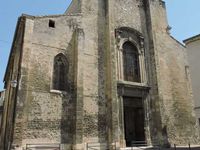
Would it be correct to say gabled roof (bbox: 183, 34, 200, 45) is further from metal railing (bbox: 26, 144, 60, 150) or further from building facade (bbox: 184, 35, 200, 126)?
metal railing (bbox: 26, 144, 60, 150)

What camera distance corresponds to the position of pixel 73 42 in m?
13.7

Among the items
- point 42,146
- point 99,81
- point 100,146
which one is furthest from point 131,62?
point 42,146

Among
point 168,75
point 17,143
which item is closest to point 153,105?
point 168,75

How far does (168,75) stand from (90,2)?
7707 mm

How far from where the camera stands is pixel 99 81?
13859mm

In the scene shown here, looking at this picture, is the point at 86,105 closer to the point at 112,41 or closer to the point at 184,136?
the point at 112,41

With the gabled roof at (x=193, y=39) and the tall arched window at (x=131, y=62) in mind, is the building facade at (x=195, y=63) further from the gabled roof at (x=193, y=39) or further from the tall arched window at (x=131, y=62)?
the tall arched window at (x=131, y=62)

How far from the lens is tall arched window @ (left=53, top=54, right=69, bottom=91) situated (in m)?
12.7

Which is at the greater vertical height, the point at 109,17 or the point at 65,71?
the point at 109,17

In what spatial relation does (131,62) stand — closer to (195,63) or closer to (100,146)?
(195,63)

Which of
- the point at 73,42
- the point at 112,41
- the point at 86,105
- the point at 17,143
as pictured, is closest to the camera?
the point at 17,143

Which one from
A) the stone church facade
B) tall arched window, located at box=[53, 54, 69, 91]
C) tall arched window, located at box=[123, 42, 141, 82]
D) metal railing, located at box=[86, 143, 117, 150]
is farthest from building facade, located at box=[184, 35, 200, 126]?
tall arched window, located at box=[53, 54, 69, 91]

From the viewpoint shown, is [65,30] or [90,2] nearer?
[65,30]

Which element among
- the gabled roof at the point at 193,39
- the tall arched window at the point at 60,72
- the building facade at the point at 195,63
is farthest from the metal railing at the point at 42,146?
the gabled roof at the point at 193,39
